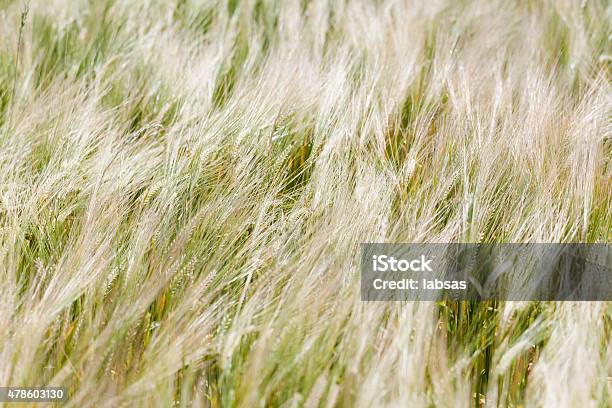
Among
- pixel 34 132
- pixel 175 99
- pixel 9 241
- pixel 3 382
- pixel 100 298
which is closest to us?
pixel 3 382

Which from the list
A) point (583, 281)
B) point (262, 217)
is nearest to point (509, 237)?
point (583, 281)

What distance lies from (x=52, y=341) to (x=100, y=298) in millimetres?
98

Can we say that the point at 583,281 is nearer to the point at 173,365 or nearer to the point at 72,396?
the point at 173,365

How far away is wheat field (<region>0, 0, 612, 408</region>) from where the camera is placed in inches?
39.8

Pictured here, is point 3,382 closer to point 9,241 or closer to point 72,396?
point 72,396

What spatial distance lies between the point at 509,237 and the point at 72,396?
0.75 metres

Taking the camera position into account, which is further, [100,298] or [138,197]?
[138,197]

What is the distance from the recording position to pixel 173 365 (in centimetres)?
100

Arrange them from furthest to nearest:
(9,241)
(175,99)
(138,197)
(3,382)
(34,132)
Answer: (175,99) < (34,132) < (138,197) < (9,241) < (3,382)

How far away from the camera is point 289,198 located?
1376 millimetres

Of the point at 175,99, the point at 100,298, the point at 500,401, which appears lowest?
the point at 500,401

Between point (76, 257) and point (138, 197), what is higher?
point (138, 197)

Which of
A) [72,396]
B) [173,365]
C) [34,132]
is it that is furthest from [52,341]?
[34,132]

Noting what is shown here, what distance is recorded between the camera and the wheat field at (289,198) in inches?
39.8
